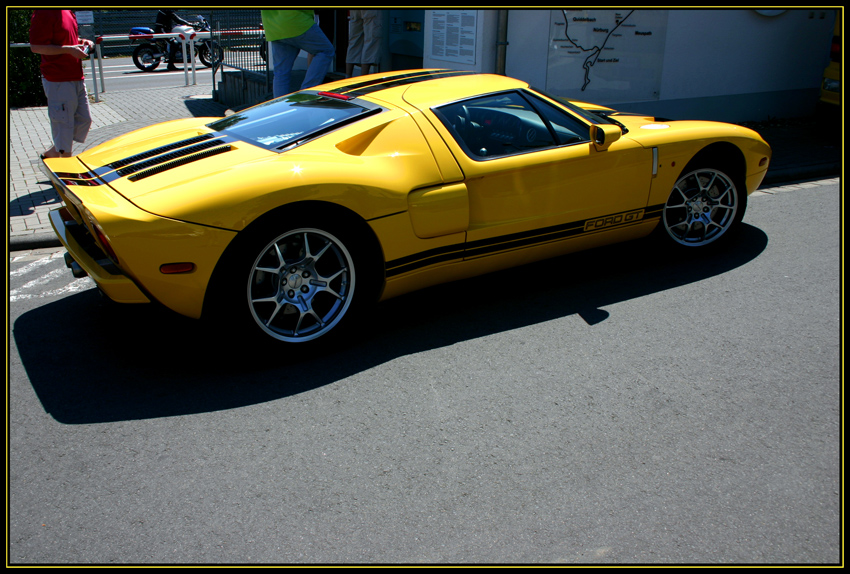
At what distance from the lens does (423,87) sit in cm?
426

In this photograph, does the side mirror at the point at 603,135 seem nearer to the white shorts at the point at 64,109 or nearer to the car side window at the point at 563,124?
the car side window at the point at 563,124

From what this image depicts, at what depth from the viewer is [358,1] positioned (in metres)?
7.80

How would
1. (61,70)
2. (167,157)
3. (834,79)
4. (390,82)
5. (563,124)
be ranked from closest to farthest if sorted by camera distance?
(167,157)
(563,124)
(390,82)
(61,70)
(834,79)

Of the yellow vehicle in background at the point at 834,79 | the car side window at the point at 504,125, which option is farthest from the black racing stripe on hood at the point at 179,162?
the yellow vehicle in background at the point at 834,79

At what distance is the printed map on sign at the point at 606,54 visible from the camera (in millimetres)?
8805

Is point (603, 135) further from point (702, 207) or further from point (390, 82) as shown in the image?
point (390, 82)

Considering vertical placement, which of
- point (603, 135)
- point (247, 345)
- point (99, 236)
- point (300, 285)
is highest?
point (603, 135)

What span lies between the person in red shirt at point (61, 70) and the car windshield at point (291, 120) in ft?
9.50

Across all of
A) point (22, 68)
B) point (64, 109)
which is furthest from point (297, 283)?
point (22, 68)

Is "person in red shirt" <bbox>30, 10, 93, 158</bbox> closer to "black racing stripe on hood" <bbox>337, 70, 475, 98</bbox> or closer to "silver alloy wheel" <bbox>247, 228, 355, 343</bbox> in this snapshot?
"black racing stripe on hood" <bbox>337, 70, 475, 98</bbox>

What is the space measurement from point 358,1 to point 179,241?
5.63 m

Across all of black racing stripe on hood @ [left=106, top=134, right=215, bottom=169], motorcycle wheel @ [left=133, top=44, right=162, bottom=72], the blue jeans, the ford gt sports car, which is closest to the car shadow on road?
the ford gt sports car

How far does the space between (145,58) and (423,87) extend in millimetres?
15736

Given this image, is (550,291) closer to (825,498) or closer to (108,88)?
(825,498)
